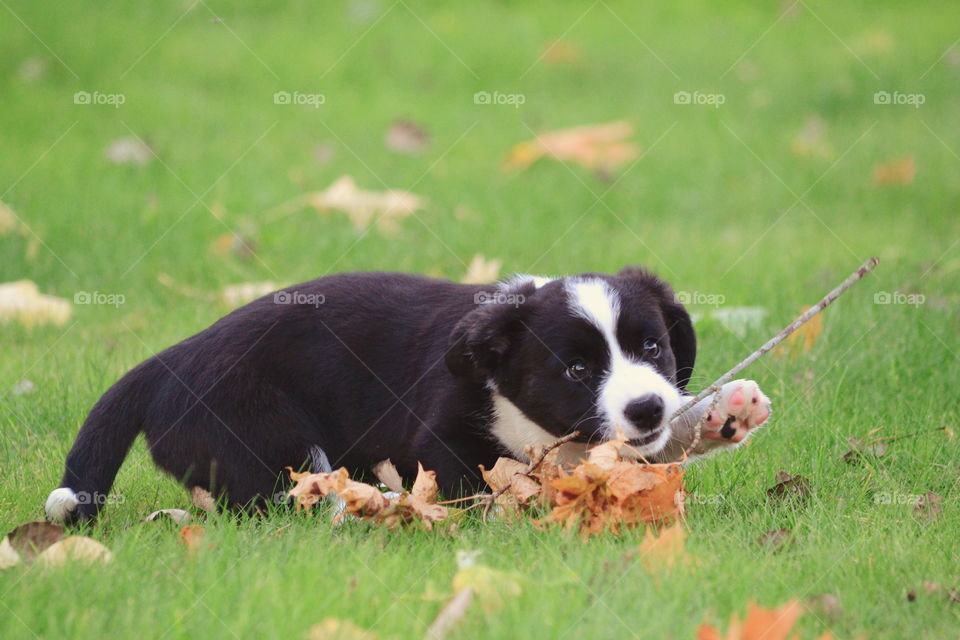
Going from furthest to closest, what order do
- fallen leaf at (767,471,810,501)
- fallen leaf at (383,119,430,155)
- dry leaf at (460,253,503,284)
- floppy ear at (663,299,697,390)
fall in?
fallen leaf at (383,119,430,155) < dry leaf at (460,253,503,284) < floppy ear at (663,299,697,390) < fallen leaf at (767,471,810,501)

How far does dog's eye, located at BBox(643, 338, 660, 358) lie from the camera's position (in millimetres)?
3775

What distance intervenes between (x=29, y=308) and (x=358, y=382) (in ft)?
8.69

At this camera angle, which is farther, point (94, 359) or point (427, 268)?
point (427, 268)

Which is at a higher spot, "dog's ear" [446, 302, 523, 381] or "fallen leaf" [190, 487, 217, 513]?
"dog's ear" [446, 302, 523, 381]

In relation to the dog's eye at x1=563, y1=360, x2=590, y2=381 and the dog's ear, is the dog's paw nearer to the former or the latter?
the dog's eye at x1=563, y1=360, x2=590, y2=381

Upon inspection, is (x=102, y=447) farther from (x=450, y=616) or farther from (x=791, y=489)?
(x=791, y=489)

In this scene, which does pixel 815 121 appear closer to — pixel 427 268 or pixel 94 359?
pixel 427 268

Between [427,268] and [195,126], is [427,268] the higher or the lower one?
the lower one

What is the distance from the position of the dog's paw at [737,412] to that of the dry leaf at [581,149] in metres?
4.96

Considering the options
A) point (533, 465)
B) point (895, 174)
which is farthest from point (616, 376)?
point (895, 174)

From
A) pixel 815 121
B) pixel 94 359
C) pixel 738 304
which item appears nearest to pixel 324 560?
pixel 94 359

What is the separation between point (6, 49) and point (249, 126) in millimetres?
2415

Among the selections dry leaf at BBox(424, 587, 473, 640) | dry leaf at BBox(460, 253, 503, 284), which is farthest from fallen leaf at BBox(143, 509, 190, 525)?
dry leaf at BBox(460, 253, 503, 284)

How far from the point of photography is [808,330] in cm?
526
